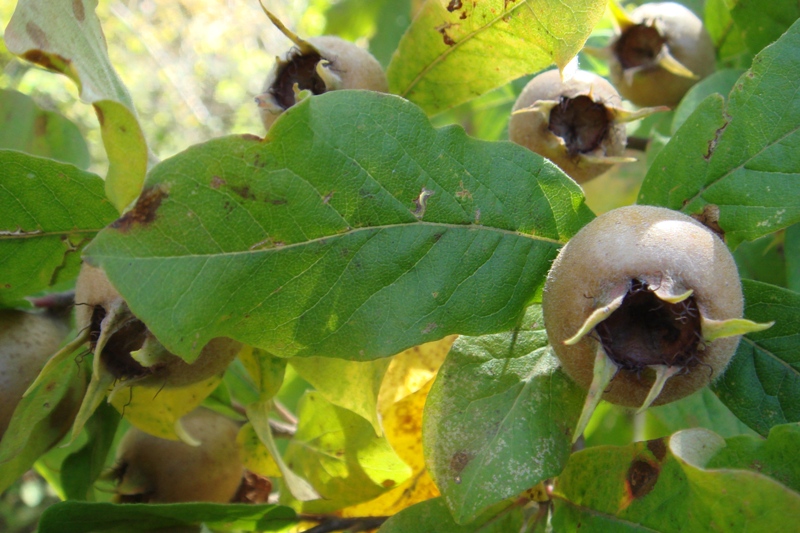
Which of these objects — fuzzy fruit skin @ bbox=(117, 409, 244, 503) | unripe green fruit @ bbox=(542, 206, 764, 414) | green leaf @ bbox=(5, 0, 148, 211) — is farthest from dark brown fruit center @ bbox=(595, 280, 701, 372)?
fuzzy fruit skin @ bbox=(117, 409, 244, 503)

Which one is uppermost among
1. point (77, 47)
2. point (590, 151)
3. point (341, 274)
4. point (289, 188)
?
point (77, 47)

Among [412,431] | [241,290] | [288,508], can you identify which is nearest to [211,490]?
[288,508]

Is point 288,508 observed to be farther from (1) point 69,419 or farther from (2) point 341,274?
(2) point 341,274

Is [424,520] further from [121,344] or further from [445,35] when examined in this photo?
[445,35]

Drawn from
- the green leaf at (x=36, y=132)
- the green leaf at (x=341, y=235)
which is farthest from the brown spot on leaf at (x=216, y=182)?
the green leaf at (x=36, y=132)

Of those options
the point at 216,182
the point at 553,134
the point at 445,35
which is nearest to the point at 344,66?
the point at 445,35

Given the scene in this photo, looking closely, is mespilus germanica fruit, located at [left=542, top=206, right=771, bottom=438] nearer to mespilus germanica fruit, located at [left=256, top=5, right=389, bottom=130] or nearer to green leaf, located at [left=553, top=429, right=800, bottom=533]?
green leaf, located at [left=553, top=429, right=800, bottom=533]

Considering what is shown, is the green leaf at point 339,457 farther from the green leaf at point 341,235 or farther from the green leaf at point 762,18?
the green leaf at point 762,18
